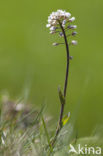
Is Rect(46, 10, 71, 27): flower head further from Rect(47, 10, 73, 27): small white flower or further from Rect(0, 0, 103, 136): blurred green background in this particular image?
Rect(0, 0, 103, 136): blurred green background

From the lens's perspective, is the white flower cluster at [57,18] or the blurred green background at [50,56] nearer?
the white flower cluster at [57,18]

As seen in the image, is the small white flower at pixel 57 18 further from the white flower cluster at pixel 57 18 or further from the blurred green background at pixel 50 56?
the blurred green background at pixel 50 56

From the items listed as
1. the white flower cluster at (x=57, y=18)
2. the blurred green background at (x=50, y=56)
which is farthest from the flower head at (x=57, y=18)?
the blurred green background at (x=50, y=56)

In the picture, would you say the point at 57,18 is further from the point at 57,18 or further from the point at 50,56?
the point at 50,56

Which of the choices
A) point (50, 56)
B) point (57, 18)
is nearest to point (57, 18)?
point (57, 18)

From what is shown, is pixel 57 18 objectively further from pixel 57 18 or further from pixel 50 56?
pixel 50 56

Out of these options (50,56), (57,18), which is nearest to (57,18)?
(57,18)

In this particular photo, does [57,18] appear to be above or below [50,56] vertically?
above

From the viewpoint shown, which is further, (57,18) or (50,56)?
(50,56)

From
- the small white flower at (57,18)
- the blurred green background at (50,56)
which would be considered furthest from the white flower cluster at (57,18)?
the blurred green background at (50,56)

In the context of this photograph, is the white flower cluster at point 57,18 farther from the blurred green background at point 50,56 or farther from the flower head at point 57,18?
the blurred green background at point 50,56
